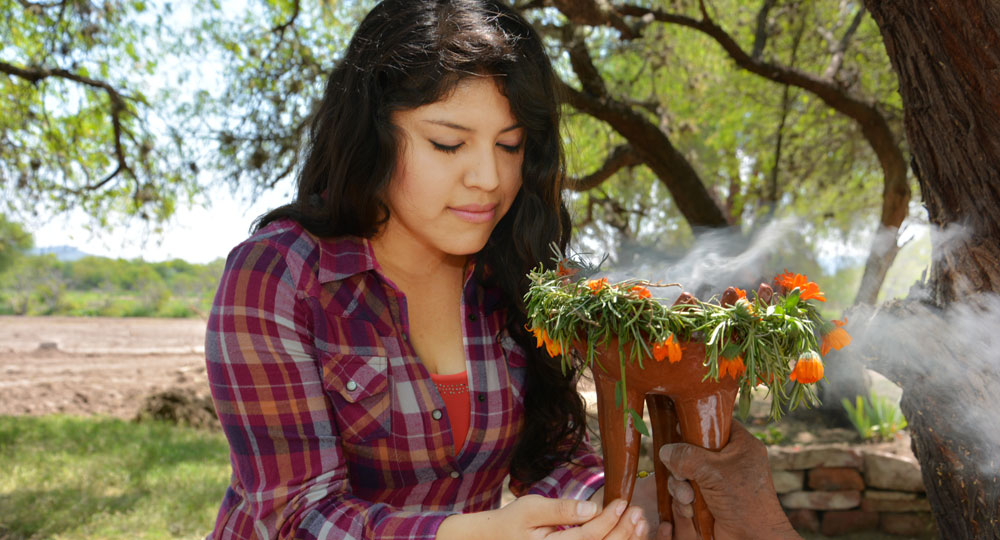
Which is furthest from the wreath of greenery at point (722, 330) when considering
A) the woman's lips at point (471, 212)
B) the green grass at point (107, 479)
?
the green grass at point (107, 479)

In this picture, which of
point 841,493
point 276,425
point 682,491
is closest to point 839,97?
point 841,493

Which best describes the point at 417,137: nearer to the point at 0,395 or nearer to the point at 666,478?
the point at 666,478

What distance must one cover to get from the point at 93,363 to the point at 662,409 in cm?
1302

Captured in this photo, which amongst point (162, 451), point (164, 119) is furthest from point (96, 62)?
point (162, 451)

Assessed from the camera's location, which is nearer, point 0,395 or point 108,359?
point 0,395

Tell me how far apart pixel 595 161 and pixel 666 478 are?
927cm

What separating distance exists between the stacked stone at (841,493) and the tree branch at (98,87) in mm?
6441

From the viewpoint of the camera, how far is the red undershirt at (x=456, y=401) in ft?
6.48

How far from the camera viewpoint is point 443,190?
5.70 feet

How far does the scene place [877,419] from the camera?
17.4ft

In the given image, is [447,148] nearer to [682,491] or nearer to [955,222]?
[682,491]

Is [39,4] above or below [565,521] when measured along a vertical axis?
above

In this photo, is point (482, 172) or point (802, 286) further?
point (482, 172)

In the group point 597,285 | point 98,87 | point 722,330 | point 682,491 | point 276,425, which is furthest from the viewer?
point 98,87
